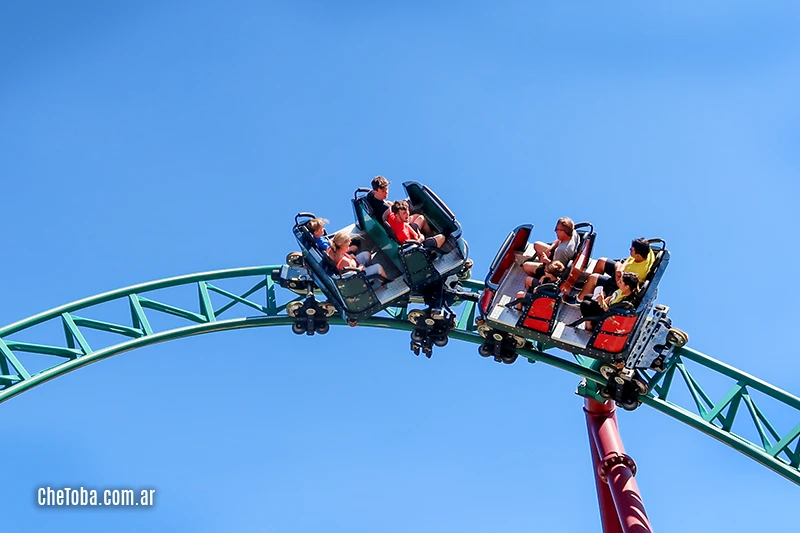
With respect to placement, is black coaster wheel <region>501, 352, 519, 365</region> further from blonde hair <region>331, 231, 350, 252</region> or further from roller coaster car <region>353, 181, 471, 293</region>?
blonde hair <region>331, 231, 350, 252</region>

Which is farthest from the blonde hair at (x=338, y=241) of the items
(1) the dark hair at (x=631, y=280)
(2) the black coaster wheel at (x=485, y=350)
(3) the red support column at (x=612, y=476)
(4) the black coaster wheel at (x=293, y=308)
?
(3) the red support column at (x=612, y=476)

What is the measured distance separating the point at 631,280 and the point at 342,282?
2.33 m

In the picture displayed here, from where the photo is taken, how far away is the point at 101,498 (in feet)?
33.5

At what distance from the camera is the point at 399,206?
11.2 meters

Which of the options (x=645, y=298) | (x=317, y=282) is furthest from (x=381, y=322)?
(x=645, y=298)

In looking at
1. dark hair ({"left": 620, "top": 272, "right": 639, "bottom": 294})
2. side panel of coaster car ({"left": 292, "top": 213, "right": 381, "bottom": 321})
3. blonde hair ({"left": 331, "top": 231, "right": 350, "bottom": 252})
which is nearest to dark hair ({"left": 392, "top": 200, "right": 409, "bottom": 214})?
blonde hair ({"left": 331, "top": 231, "right": 350, "bottom": 252})

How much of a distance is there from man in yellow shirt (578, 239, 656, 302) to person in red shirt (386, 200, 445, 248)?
1285 mm

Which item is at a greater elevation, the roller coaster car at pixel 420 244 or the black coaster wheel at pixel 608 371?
the roller coaster car at pixel 420 244

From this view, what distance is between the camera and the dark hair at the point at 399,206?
440 inches

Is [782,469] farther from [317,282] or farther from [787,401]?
[317,282]

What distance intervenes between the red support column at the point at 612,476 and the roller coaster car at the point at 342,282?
80.1 inches

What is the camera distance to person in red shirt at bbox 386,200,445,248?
11.1 metres

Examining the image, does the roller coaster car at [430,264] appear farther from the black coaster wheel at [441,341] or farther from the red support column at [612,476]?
the red support column at [612,476]

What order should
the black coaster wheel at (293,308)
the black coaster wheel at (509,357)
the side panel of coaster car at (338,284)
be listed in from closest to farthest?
the side panel of coaster car at (338,284)
the black coaster wheel at (509,357)
the black coaster wheel at (293,308)
